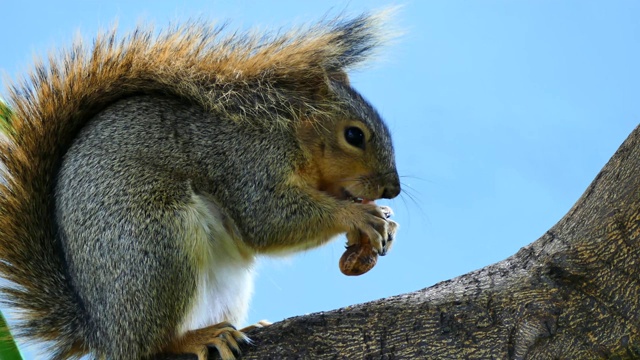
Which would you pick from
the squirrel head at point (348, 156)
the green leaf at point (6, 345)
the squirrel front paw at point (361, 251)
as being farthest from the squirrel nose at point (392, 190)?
the green leaf at point (6, 345)

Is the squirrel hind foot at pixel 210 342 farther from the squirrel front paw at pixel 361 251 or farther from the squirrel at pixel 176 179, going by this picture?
the squirrel front paw at pixel 361 251

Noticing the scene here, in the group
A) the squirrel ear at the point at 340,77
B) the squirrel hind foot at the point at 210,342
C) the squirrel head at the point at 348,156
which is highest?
the squirrel ear at the point at 340,77

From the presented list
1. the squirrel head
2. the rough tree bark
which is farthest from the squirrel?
the rough tree bark

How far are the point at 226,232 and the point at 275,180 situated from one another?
246 millimetres

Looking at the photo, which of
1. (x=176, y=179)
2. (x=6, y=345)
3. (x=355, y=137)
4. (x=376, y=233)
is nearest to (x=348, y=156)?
(x=355, y=137)

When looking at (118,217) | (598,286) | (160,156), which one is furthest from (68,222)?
(598,286)

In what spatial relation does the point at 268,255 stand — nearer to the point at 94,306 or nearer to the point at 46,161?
the point at 94,306

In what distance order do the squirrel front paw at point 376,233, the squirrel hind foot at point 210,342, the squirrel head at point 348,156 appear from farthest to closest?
1. the squirrel head at point 348,156
2. the squirrel front paw at point 376,233
3. the squirrel hind foot at point 210,342

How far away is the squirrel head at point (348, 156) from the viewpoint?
247cm

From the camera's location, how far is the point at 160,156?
2.27 meters

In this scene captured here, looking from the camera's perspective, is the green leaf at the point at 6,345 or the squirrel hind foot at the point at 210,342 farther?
the green leaf at the point at 6,345

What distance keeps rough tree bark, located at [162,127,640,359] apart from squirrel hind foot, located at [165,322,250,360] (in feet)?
0.15

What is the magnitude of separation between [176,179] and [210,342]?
542 mm

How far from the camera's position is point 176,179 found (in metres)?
2.24
